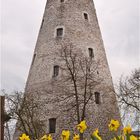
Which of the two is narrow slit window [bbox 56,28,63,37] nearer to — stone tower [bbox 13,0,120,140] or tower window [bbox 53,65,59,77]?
stone tower [bbox 13,0,120,140]

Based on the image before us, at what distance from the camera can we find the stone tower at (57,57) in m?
22.1

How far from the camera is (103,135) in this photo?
22.0 metres

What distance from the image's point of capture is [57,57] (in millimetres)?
23656

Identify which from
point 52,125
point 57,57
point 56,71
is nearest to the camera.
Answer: point 52,125

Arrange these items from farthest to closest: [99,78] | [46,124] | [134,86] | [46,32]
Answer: [46,32] → [99,78] → [46,124] → [134,86]

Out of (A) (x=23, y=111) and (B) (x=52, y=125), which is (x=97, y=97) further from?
(A) (x=23, y=111)

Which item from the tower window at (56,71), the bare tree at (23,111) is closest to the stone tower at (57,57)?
the tower window at (56,71)

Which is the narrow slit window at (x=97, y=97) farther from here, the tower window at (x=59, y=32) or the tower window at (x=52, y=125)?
the tower window at (x=59, y=32)

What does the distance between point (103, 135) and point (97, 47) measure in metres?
6.66

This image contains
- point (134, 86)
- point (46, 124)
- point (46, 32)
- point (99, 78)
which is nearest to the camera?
point (134, 86)

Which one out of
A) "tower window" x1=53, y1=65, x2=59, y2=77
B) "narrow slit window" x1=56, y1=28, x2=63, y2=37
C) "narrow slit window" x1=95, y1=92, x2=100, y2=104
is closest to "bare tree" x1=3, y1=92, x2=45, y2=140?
"tower window" x1=53, y1=65, x2=59, y2=77

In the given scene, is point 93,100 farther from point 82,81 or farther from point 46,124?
point 46,124

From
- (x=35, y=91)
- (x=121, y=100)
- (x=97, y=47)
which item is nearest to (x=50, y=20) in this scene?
(x=97, y=47)

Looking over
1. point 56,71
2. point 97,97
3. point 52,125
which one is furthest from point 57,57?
point 52,125
